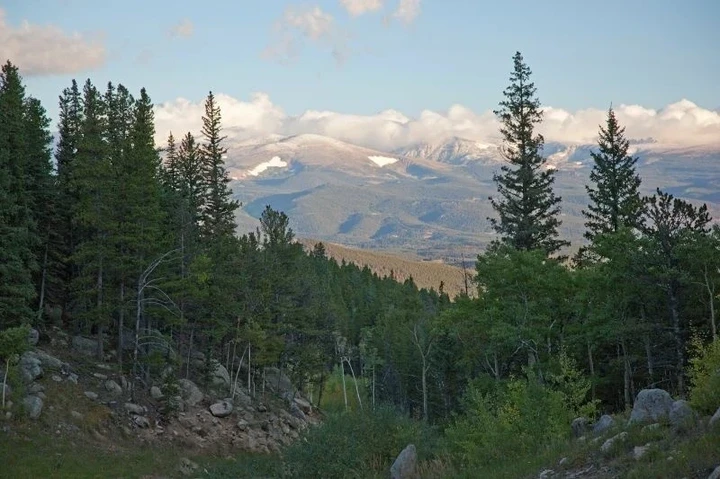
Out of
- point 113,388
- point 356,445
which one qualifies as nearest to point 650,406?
point 356,445

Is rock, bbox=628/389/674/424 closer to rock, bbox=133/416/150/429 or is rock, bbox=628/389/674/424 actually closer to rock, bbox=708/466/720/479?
rock, bbox=708/466/720/479

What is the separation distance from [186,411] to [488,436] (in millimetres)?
26860

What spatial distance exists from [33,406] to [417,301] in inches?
1609

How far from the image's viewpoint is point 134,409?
36938mm

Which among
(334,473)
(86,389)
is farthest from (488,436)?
(86,389)

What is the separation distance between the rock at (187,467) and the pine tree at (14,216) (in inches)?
425

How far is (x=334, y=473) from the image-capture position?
68.6ft

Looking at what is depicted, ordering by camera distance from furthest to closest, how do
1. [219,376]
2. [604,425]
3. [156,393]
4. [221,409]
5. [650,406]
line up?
[219,376] → [221,409] → [156,393] → [604,425] → [650,406]

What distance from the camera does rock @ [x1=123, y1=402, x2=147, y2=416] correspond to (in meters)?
A: 36.7

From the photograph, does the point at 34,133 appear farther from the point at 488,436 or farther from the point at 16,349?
the point at 488,436

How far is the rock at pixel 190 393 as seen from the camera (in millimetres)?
42656

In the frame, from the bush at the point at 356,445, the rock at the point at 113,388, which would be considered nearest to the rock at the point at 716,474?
the bush at the point at 356,445

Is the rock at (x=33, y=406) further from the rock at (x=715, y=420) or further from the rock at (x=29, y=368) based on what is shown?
the rock at (x=715, y=420)

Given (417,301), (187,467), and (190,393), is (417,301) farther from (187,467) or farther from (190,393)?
(187,467)
